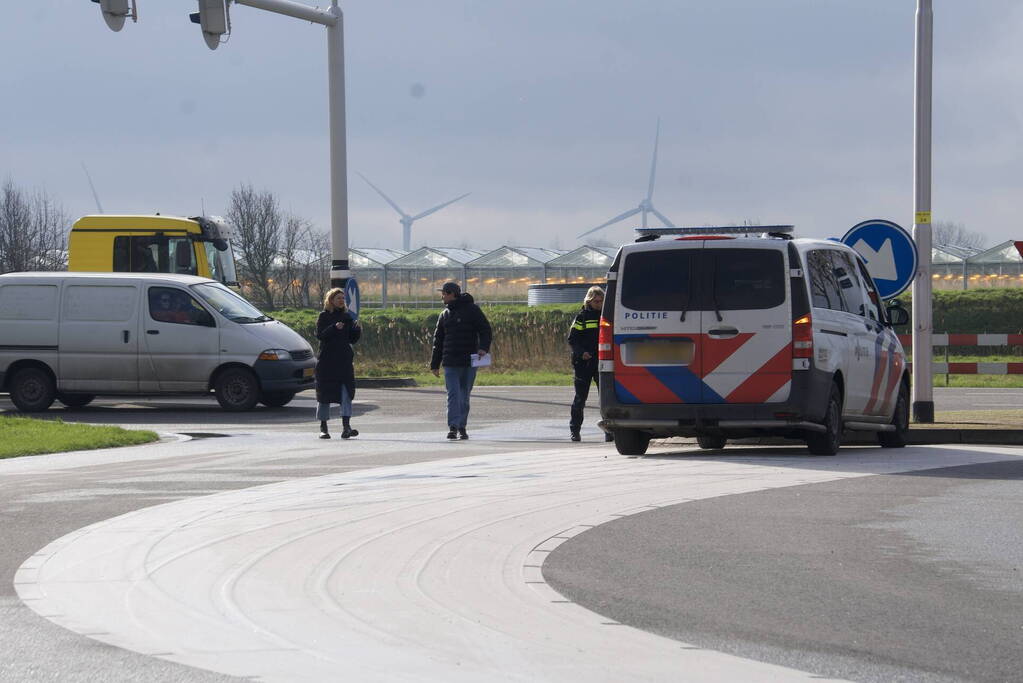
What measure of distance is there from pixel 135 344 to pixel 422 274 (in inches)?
2177

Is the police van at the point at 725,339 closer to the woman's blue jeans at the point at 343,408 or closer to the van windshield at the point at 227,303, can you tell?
the woman's blue jeans at the point at 343,408

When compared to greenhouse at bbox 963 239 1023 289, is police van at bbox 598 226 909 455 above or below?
below

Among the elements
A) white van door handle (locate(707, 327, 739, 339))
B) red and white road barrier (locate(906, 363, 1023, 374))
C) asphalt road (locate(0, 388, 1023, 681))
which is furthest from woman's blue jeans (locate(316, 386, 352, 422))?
red and white road barrier (locate(906, 363, 1023, 374))

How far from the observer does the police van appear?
43.0ft

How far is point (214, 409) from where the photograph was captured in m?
23.1

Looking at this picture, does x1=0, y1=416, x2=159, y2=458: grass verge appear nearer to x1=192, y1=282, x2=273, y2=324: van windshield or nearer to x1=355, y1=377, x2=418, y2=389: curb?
x1=192, y1=282, x2=273, y2=324: van windshield

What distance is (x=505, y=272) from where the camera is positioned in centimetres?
7625

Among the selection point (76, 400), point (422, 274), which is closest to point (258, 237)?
point (422, 274)

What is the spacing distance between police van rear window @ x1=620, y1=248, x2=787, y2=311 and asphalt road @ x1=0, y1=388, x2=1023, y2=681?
4.67 ft

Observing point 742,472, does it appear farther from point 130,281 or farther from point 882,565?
point 130,281

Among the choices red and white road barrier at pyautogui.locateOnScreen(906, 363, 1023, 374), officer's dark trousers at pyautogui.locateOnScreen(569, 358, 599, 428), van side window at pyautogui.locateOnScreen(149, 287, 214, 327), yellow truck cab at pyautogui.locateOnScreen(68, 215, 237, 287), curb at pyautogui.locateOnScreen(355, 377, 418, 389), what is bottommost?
curb at pyautogui.locateOnScreen(355, 377, 418, 389)

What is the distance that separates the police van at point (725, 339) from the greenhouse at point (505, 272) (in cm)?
5781

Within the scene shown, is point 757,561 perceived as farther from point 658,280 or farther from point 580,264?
point 580,264

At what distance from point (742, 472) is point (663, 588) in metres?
5.33
